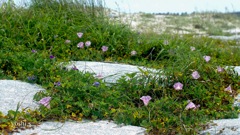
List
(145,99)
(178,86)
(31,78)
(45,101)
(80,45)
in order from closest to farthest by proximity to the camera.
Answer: (45,101)
(145,99)
(178,86)
(31,78)
(80,45)

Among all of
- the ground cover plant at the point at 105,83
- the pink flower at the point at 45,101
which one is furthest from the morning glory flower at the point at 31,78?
the pink flower at the point at 45,101

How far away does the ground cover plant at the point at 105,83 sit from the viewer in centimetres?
371

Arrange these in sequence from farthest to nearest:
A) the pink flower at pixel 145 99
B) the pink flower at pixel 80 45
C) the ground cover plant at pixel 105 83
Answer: the pink flower at pixel 80 45 → the pink flower at pixel 145 99 → the ground cover plant at pixel 105 83

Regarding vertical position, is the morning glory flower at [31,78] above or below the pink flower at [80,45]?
below

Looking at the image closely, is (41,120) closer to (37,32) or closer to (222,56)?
(37,32)

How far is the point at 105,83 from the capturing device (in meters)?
4.40

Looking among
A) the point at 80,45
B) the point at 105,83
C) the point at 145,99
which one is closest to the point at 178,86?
the point at 145,99

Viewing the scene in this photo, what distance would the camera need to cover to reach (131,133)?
3.44 m

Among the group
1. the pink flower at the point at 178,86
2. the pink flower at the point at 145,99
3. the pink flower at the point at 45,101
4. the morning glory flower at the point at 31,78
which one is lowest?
the pink flower at the point at 145,99

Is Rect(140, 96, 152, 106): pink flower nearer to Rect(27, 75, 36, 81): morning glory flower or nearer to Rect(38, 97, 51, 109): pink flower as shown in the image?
Rect(38, 97, 51, 109): pink flower

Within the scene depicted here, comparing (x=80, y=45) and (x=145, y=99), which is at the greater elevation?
(x=80, y=45)

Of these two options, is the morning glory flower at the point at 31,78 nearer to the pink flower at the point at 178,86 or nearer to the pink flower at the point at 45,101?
the pink flower at the point at 45,101

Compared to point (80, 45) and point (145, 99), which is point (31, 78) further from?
point (80, 45)

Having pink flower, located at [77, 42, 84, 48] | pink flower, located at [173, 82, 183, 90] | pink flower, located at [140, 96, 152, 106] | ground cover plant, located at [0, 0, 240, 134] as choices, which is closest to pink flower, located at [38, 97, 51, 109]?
ground cover plant, located at [0, 0, 240, 134]
